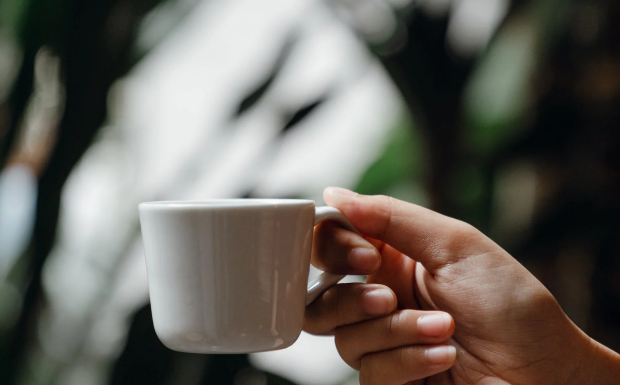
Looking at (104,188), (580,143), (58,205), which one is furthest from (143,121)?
(580,143)

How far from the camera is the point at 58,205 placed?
3.01 ft

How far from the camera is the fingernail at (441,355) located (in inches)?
24.4

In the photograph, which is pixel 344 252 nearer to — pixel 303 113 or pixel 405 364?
pixel 405 364

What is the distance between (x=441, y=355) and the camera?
0.62m

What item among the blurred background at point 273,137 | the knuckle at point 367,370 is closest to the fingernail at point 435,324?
the knuckle at point 367,370

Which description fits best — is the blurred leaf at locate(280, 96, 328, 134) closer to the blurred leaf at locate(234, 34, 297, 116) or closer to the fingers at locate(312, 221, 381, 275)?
the blurred leaf at locate(234, 34, 297, 116)

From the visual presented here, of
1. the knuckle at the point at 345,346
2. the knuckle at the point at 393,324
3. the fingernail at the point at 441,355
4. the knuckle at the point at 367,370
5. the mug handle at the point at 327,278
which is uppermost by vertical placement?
the mug handle at the point at 327,278

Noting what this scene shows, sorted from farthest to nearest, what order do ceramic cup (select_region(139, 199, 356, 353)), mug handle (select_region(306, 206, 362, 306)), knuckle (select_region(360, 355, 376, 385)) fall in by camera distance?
knuckle (select_region(360, 355, 376, 385)), mug handle (select_region(306, 206, 362, 306)), ceramic cup (select_region(139, 199, 356, 353))

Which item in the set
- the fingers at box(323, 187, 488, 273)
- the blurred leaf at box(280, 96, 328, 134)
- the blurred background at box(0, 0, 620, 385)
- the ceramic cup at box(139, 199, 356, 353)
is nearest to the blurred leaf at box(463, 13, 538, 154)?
the blurred background at box(0, 0, 620, 385)

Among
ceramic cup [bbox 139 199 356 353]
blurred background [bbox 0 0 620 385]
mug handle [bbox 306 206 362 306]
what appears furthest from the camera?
blurred background [bbox 0 0 620 385]

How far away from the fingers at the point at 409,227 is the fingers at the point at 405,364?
0.36 feet

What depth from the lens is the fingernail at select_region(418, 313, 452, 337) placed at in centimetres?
62

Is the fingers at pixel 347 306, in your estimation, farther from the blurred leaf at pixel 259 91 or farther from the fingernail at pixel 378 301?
the blurred leaf at pixel 259 91

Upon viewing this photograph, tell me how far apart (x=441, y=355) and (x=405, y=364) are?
47mm
